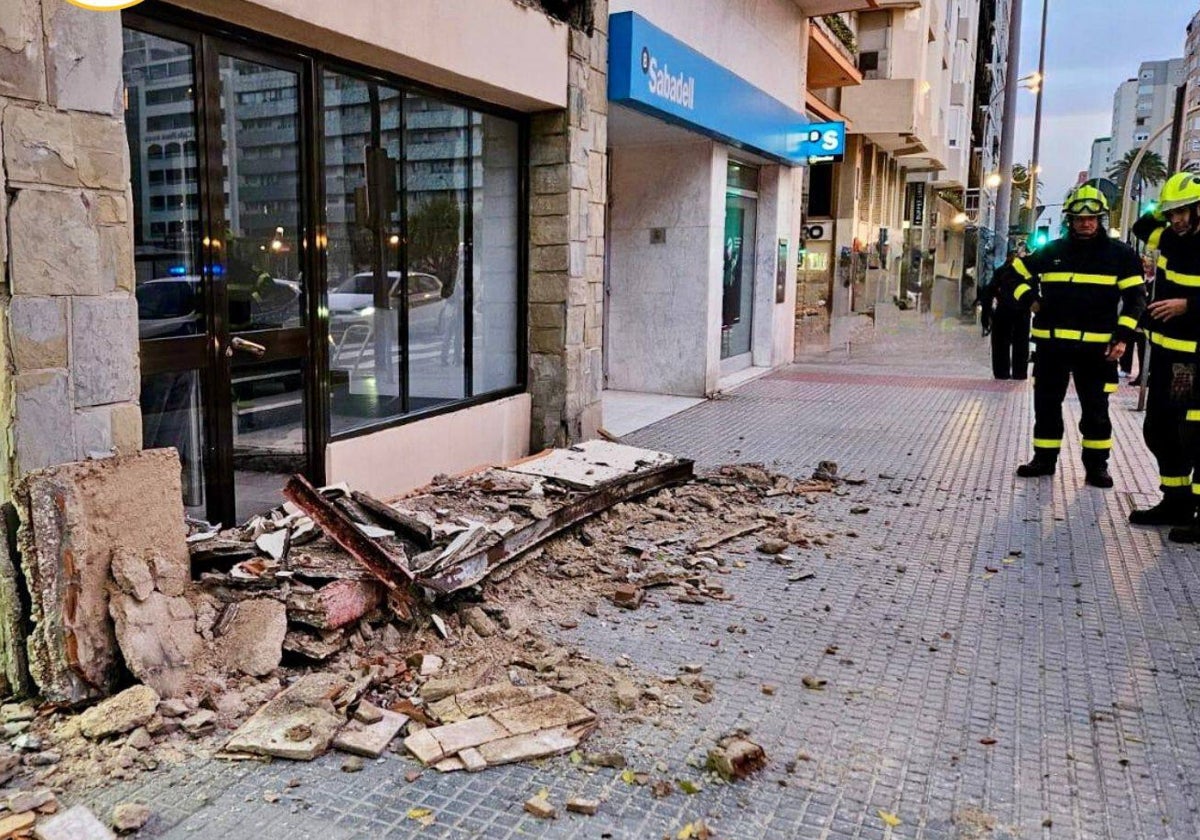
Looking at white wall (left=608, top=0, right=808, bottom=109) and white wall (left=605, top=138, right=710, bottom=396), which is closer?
white wall (left=608, top=0, right=808, bottom=109)

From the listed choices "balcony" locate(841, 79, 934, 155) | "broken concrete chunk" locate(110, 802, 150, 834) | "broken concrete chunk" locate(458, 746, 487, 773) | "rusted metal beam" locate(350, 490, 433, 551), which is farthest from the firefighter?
"balcony" locate(841, 79, 934, 155)

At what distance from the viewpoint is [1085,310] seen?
23.4 ft

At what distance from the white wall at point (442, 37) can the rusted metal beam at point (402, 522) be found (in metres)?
2.48

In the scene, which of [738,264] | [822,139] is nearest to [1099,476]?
[738,264]

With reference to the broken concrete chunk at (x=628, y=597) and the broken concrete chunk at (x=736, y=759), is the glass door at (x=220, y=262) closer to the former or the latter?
the broken concrete chunk at (x=628, y=597)

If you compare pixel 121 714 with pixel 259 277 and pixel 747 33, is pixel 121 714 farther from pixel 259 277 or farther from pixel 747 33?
pixel 747 33

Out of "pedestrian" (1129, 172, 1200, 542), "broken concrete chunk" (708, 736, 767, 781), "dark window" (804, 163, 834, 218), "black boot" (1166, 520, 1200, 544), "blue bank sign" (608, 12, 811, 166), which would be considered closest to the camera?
"broken concrete chunk" (708, 736, 767, 781)

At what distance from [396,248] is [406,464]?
4.77 ft

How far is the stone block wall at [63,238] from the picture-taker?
3455mm

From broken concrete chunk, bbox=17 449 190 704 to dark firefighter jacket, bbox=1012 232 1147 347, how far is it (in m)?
6.33

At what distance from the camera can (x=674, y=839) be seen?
284 centimetres

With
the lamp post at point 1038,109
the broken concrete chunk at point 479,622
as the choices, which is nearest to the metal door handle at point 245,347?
the broken concrete chunk at point 479,622

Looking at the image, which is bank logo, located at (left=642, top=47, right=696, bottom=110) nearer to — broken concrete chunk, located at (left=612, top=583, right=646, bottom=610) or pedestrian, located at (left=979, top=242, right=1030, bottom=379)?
broken concrete chunk, located at (left=612, top=583, right=646, bottom=610)

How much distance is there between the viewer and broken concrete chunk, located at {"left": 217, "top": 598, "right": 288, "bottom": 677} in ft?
12.4
